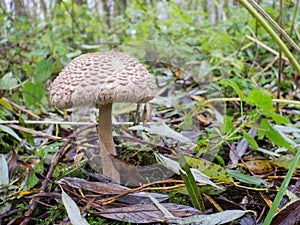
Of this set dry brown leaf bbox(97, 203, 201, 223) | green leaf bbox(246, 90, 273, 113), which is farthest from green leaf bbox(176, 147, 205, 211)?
green leaf bbox(246, 90, 273, 113)

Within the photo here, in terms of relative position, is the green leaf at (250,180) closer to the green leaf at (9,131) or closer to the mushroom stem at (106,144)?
the mushroom stem at (106,144)

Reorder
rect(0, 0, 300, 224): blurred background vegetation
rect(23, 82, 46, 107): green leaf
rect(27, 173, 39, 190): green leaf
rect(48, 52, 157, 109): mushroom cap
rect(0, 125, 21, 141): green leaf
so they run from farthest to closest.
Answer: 1. rect(23, 82, 46, 107): green leaf
2. rect(0, 0, 300, 224): blurred background vegetation
3. rect(0, 125, 21, 141): green leaf
4. rect(27, 173, 39, 190): green leaf
5. rect(48, 52, 157, 109): mushroom cap

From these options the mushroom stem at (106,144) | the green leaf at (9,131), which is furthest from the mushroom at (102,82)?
the green leaf at (9,131)

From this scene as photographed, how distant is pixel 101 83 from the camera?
3.15ft

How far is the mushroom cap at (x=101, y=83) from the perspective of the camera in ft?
3.12

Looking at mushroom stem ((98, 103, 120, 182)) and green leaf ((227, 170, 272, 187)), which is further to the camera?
mushroom stem ((98, 103, 120, 182))

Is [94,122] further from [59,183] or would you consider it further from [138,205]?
[138,205]

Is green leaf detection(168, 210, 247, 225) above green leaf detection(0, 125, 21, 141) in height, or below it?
below

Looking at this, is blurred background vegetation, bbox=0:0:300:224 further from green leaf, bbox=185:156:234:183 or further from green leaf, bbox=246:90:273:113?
green leaf, bbox=185:156:234:183

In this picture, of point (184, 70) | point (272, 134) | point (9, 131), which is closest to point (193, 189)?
point (272, 134)

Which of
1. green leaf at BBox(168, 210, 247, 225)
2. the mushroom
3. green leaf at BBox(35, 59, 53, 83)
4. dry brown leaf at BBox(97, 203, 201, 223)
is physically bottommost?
dry brown leaf at BBox(97, 203, 201, 223)

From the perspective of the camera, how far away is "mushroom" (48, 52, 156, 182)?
95cm

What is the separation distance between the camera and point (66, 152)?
1.41m

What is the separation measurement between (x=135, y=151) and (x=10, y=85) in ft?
2.74
